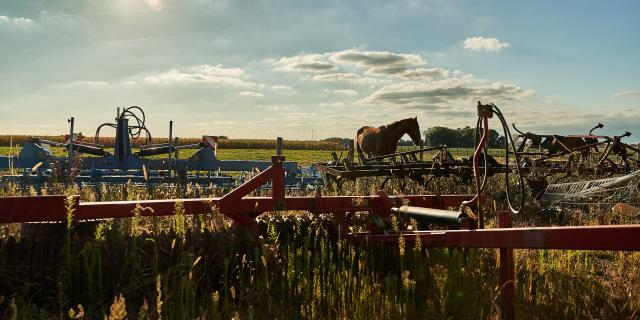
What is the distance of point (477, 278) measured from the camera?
433 centimetres

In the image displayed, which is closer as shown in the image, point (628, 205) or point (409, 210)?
point (409, 210)

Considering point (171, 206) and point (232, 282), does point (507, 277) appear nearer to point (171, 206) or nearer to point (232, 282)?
point (232, 282)

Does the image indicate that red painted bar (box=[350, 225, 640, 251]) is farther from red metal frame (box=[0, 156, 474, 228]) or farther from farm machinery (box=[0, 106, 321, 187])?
farm machinery (box=[0, 106, 321, 187])

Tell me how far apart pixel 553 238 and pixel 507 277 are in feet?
2.41

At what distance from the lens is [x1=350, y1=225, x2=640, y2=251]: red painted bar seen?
8.19 ft

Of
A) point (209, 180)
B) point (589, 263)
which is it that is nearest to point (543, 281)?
point (589, 263)

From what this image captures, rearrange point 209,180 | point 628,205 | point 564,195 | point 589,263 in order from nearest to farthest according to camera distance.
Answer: point 589,263 < point 628,205 < point 564,195 < point 209,180

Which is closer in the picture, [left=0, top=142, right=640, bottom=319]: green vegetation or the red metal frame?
[left=0, top=142, right=640, bottom=319]: green vegetation

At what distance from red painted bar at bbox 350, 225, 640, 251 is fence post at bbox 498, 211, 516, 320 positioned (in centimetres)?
26

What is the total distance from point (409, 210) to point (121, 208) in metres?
2.30

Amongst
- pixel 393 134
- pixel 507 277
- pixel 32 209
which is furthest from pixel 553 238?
pixel 393 134

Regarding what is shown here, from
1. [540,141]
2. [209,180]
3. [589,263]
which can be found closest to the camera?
[589,263]

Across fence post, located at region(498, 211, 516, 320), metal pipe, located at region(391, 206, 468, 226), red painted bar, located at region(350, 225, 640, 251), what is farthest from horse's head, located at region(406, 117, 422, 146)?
fence post, located at region(498, 211, 516, 320)

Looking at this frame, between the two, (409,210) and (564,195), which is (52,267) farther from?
(564,195)
